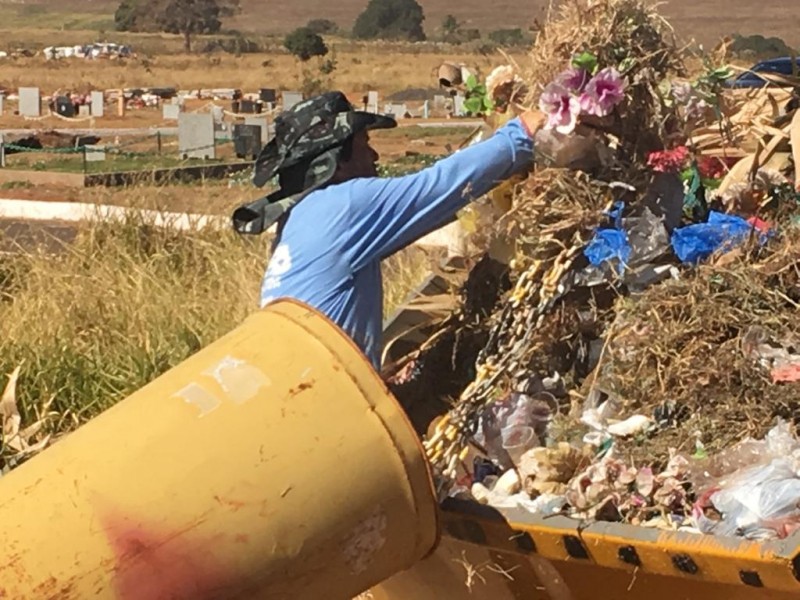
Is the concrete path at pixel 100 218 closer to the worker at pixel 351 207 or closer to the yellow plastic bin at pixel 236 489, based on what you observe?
the worker at pixel 351 207

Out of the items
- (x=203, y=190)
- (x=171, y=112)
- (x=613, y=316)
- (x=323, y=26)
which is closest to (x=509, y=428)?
(x=613, y=316)

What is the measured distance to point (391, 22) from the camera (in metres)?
92.1

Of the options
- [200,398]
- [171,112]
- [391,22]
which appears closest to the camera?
[200,398]

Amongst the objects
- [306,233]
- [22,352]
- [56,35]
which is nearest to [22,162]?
[22,352]

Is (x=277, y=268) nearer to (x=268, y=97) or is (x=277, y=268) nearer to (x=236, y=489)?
(x=236, y=489)

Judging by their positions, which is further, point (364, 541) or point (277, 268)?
point (277, 268)

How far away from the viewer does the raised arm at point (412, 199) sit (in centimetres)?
376

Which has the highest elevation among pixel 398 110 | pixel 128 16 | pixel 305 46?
pixel 398 110

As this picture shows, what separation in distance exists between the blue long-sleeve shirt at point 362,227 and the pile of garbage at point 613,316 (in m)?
0.24

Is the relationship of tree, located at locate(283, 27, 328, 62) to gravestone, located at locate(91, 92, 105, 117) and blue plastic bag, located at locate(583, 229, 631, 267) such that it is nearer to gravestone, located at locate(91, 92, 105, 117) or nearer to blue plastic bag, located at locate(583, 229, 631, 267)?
gravestone, located at locate(91, 92, 105, 117)

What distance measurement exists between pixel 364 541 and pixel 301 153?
51.3 inches

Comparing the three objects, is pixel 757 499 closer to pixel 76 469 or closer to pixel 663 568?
pixel 663 568

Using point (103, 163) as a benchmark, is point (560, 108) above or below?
above

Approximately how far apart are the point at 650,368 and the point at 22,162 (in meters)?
21.6
